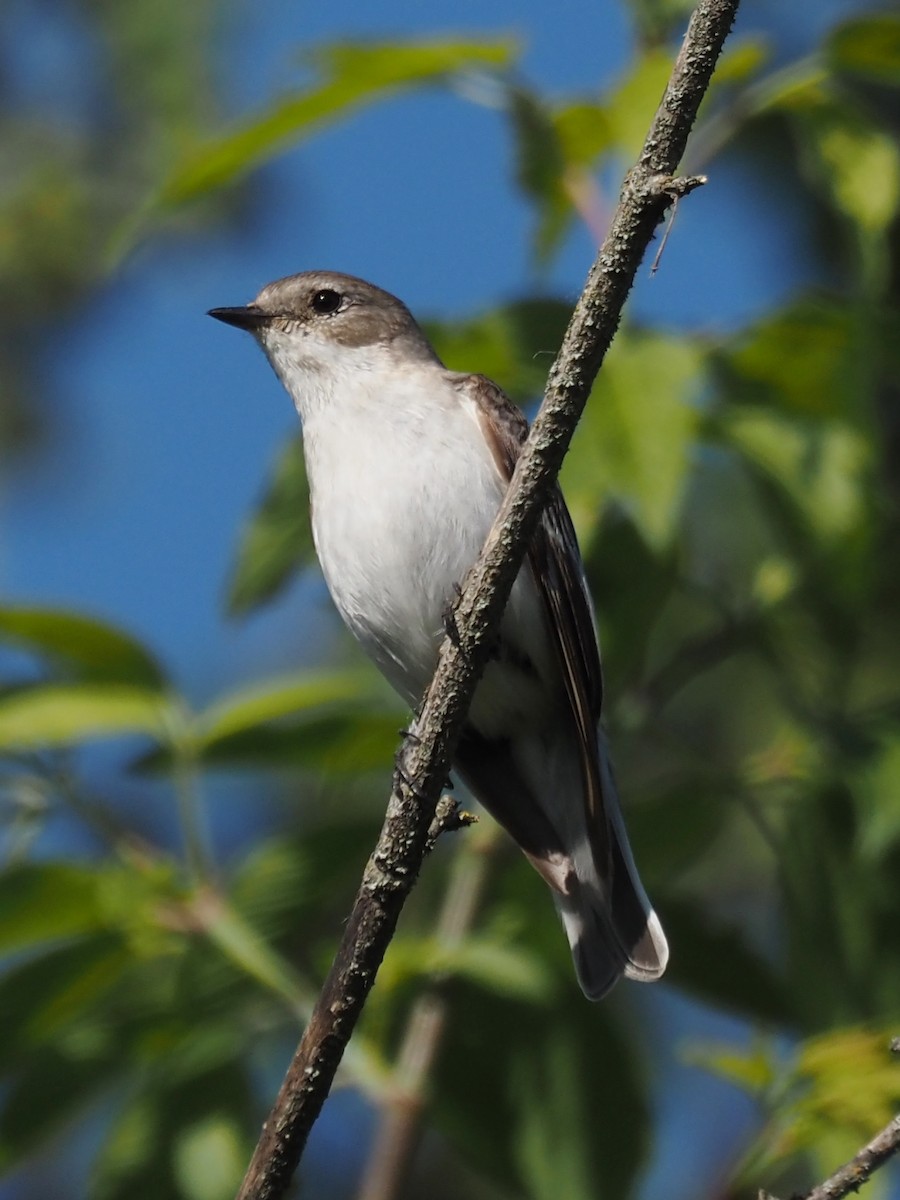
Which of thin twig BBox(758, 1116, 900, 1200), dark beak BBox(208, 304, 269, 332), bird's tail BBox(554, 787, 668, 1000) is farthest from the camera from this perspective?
dark beak BBox(208, 304, 269, 332)

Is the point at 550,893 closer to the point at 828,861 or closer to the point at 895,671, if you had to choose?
the point at 828,861

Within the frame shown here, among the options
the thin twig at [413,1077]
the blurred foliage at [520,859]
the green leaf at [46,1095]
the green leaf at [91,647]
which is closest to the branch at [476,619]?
the blurred foliage at [520,859]

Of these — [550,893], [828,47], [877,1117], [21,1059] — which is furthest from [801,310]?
[21,1059]

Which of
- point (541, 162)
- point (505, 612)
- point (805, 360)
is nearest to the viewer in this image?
point (505, 612)

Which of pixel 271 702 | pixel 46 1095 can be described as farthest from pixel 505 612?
pixel 46 1095

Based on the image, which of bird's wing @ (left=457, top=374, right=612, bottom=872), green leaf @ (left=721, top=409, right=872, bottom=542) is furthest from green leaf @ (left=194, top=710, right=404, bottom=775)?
green leaf @ (left=721, top=409, right=872, bottom=542)

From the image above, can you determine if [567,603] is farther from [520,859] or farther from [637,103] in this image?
[637,103]

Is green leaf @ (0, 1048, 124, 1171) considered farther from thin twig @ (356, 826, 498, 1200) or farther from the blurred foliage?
thin twig @ (356, 826, 498, 1200)
